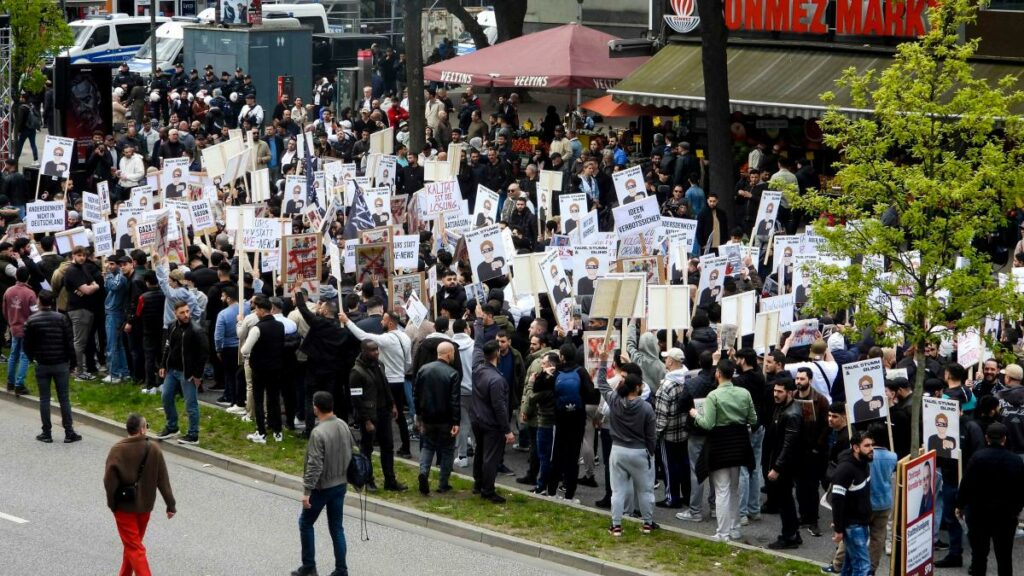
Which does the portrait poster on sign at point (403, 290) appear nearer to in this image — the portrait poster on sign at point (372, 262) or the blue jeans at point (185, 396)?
the portrait poster on sign at point (372, 262)

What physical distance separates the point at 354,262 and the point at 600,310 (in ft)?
15.0

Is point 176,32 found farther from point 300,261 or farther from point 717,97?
point 300,261

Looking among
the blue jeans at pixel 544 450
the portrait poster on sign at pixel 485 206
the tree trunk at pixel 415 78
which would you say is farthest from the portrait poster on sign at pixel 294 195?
the blue jeans at pixel 544 450

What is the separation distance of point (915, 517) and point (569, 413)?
3899 mm

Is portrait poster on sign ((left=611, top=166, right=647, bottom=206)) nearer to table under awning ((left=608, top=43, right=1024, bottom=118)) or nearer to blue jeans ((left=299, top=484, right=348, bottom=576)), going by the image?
table under awning ((left=608, top=43, right=1024, bottom=118))

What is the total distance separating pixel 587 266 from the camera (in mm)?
18125

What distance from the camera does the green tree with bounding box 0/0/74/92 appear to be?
106ft

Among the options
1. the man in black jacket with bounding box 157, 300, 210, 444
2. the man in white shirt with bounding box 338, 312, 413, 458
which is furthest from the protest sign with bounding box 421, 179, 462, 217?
the man in black jacket with bounding box 157, 300, 210, 444

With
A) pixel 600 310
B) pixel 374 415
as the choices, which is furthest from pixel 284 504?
pixel 600 310

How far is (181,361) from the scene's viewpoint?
16.3m

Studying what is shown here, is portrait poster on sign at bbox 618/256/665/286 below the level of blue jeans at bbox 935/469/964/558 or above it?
above

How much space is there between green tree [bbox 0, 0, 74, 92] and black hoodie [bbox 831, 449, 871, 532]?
25.1m

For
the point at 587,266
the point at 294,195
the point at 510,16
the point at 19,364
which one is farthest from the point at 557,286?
the point at 510,16

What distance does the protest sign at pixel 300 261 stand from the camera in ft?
58.1
